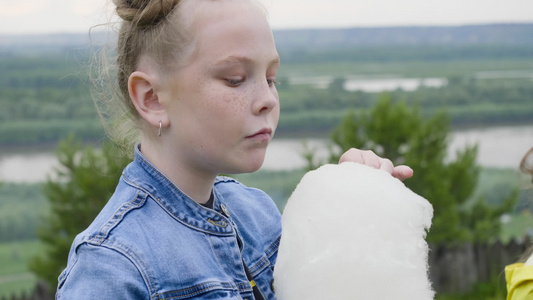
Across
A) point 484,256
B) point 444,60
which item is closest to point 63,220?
point 484,256

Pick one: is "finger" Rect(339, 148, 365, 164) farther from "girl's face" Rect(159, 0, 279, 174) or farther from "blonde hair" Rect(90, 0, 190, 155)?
"blonde hair" Rect(90, 0, 190, 155)

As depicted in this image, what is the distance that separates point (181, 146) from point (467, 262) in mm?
5365

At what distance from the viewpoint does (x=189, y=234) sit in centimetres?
124

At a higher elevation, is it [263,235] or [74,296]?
[74,296]

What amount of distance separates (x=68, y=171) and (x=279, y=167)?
103 inches

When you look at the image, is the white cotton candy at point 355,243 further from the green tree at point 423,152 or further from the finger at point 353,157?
the green tree at point 423,152

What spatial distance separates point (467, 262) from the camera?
605cm

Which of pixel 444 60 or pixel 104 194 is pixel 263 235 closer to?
pixel 104 194

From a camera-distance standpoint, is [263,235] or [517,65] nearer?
[263,235]

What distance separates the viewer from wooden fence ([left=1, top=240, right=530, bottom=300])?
236 inches

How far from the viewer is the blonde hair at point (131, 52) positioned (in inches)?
47.7

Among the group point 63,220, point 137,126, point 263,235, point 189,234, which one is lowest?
point 63,220

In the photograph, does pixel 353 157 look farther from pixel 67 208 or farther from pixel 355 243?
pixel 67 208

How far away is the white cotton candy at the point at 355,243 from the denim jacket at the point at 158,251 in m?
0.13
